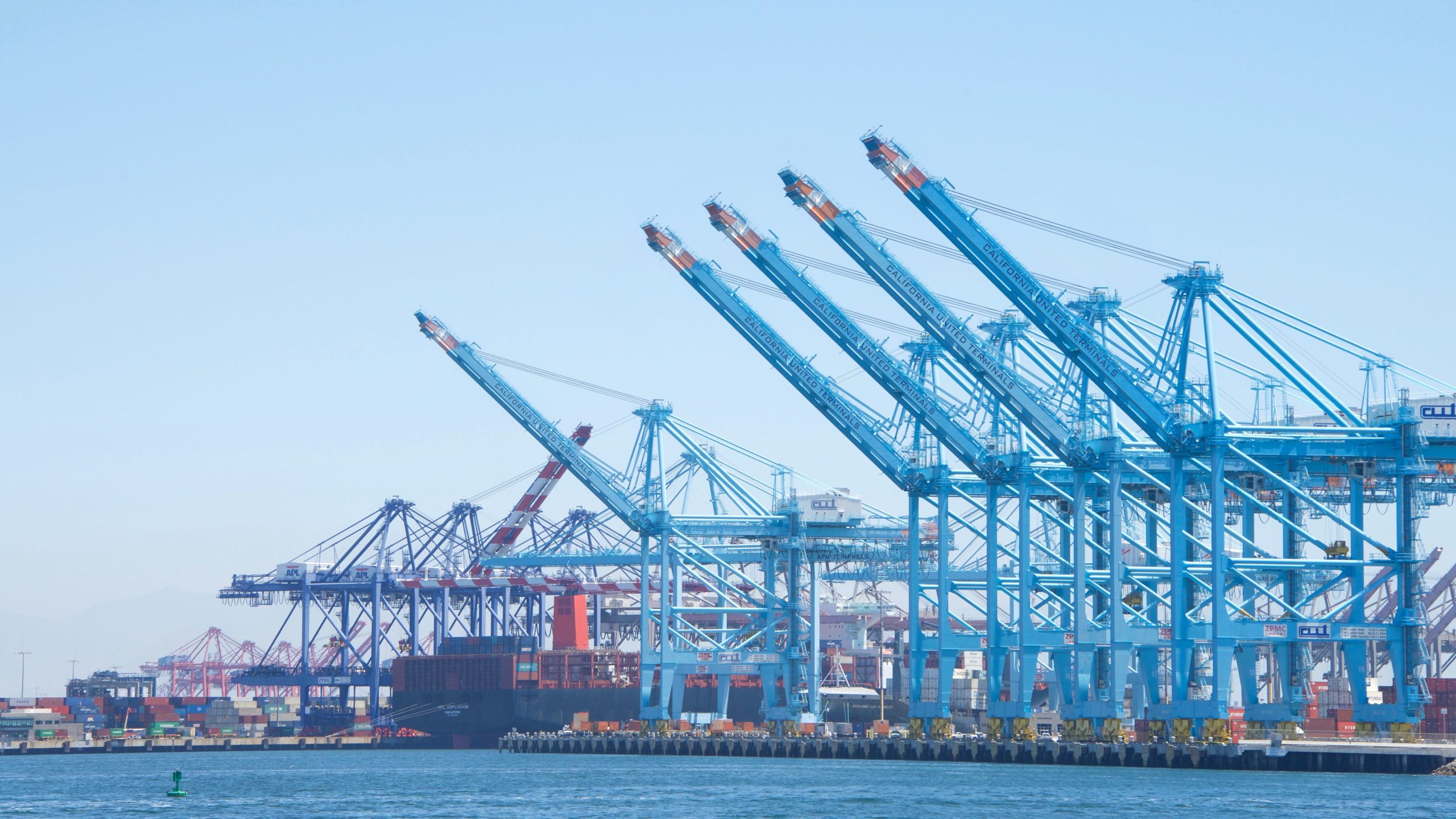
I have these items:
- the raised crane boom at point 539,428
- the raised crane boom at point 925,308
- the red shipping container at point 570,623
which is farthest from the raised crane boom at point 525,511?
the raised crane boom at point 925,308

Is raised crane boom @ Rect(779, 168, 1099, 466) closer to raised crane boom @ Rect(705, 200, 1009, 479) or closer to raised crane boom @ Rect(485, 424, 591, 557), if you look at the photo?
raised crane boom @ Rect(705, 200, 1009, 479)

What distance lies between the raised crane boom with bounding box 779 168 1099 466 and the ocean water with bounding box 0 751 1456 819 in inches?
466

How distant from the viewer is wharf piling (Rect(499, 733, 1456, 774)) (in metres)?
56.3

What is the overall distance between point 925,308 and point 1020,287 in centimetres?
477

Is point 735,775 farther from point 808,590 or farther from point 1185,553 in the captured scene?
point 808,590

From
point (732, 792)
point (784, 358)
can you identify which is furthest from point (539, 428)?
point (732, 792)

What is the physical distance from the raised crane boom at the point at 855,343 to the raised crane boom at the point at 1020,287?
7.34 metres

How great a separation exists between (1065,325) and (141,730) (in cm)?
8818

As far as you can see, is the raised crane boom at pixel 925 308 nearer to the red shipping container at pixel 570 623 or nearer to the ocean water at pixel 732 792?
the ocean water at pixel 732 792

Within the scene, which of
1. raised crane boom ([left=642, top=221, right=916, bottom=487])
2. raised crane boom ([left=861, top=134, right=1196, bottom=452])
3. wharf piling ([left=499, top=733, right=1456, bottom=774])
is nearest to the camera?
wharf piling ([left=499, top=733, right=1456, bottom=774])

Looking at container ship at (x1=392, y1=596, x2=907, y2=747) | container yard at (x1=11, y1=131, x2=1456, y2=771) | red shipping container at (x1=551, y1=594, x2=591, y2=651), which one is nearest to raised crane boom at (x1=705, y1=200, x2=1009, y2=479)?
container yard at (x1=11, y1=131, x2=1456, y2=771)

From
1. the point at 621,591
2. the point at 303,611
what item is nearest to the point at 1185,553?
the point at 621,591

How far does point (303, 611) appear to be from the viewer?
122500mm

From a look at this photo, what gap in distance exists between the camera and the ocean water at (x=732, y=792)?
163ft
